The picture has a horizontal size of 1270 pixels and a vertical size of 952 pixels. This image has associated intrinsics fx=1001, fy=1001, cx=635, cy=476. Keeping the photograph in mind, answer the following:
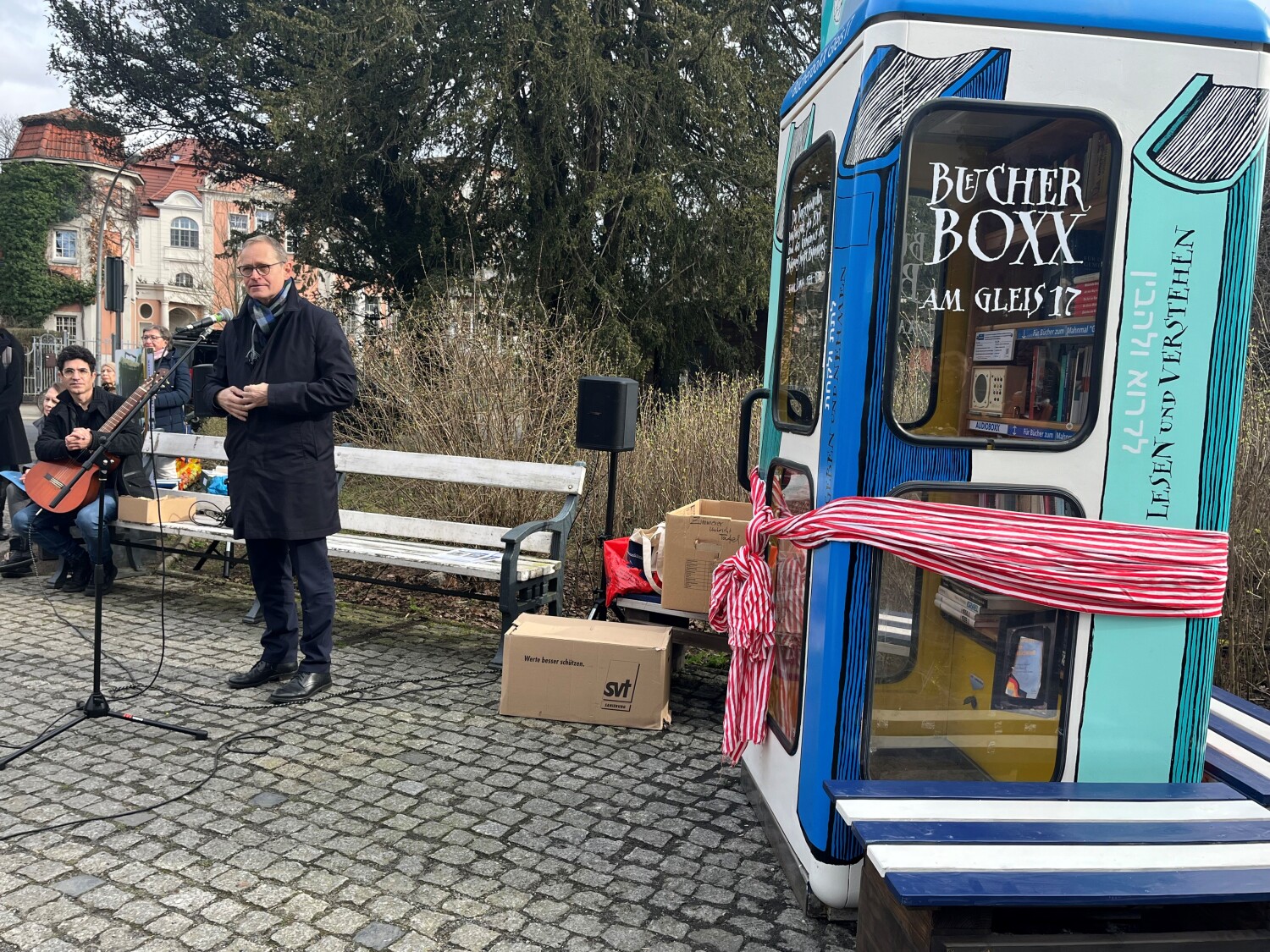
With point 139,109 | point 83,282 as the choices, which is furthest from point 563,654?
point 83,282

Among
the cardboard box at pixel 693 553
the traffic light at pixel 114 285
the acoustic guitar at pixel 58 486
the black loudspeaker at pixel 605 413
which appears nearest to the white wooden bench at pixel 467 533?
the acoustic guitar at pixel 58 486

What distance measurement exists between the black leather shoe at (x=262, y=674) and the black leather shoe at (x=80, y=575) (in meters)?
2.56

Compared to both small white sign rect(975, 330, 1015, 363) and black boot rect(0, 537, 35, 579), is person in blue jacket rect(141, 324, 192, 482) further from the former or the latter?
small white sign rect(975, 330, 1015, 363)

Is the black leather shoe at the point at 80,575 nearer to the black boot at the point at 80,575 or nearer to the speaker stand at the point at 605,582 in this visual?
the black boot at the point at 80,575

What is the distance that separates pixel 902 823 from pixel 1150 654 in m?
0.96

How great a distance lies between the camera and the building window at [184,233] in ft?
189

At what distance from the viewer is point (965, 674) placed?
10.4 ft

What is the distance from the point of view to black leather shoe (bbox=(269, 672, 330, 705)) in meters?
4.64

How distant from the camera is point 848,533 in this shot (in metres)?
2.73

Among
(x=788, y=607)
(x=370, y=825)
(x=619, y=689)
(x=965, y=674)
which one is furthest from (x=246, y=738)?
(x=965, y=674)

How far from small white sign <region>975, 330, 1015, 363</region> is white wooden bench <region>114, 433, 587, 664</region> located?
2923 millimetres

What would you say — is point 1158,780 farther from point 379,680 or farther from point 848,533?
point 379,680

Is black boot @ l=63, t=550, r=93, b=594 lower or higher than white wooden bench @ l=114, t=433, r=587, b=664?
lower

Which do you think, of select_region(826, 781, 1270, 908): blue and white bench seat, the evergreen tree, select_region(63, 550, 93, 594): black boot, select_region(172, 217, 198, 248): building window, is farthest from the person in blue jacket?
select_region(172, 217, 198, 248): building window
